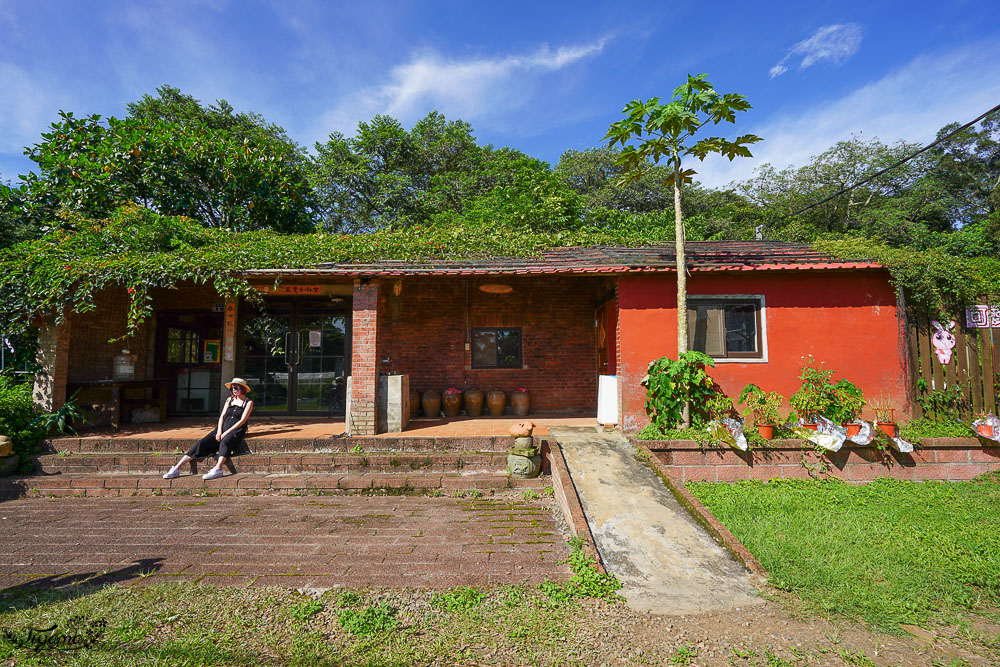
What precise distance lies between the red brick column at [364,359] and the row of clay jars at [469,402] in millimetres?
2010

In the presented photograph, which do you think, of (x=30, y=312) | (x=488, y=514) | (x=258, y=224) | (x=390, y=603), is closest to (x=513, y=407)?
(x=488, y=514)

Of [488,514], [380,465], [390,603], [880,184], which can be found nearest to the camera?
[390,603]

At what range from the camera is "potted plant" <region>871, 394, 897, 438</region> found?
5.98 metres

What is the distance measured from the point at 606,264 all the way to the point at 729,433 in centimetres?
321

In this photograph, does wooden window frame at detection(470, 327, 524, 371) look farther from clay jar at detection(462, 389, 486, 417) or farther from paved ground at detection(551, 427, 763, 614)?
paved ground at detection(551, 427, 763, 614)

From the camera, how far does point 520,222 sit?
1761cm

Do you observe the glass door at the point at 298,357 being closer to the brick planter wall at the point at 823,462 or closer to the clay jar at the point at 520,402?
the clay jar at the point at 520,402

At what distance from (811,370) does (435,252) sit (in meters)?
6.76

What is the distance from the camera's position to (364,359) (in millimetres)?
6914

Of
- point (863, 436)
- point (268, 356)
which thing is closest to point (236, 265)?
point (268, 356)

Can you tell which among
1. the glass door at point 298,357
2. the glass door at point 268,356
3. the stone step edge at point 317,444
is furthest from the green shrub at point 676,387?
the glass door at point 268,356

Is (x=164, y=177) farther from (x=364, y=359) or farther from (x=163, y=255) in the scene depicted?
(x=364, y=359)

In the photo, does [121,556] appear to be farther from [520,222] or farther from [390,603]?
[520,222]

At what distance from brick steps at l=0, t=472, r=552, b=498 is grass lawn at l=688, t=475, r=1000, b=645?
8.35 ft
